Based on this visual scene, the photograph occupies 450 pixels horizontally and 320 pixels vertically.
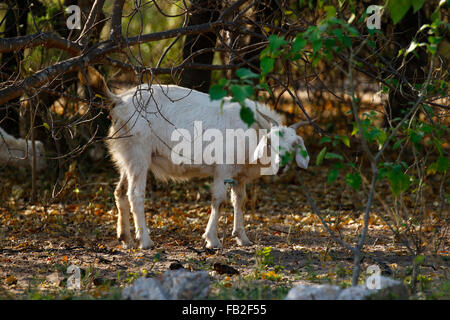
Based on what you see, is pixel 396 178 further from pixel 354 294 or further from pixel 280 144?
pixel 280 144

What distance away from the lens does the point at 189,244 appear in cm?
667

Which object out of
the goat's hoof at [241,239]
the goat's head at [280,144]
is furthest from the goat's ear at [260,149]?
the goat's hoof at [241,239]

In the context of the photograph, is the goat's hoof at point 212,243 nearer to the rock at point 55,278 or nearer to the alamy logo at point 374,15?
the rock at point 55,278

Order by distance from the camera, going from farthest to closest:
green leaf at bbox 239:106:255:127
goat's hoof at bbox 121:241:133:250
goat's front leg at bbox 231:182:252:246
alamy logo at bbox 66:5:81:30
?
alamy logo at bbox 66:5:81:30 < goat's front leg at bbox 231:182:252:246 < goat's hoof at bbox 121:241:133:250 < green leaf at bbox 239:106:255:127

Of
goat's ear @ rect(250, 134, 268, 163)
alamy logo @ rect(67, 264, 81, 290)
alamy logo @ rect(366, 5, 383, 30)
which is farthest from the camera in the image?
goat's ear @ rect(250, 134, 268, 163)

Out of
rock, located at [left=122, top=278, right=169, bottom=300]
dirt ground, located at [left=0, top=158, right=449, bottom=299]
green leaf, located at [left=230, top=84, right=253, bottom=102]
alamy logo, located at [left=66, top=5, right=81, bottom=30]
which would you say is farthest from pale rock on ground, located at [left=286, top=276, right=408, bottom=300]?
alamy logo, located at [left=66, top=5, right=81, bottom=30]

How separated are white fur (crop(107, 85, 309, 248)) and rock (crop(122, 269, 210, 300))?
2.39 meters

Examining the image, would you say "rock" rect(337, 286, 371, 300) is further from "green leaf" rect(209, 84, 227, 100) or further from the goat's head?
the goat's head

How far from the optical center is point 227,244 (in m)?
6.73

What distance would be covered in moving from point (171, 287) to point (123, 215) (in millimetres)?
2836

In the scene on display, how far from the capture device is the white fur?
6.54 metres

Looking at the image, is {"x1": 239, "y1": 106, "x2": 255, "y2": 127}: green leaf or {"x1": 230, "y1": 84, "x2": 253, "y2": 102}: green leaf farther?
{"x1": 239, "y1": 106, "x2": 255, "y2": 127}: green leaf
